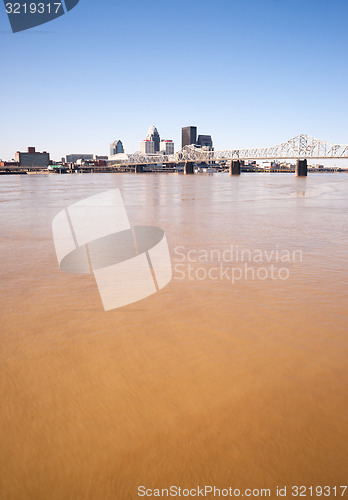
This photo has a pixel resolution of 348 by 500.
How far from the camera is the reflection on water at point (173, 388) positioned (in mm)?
2527

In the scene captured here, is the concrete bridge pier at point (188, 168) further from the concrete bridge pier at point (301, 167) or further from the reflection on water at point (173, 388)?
the reflection on water at point (173, 388)

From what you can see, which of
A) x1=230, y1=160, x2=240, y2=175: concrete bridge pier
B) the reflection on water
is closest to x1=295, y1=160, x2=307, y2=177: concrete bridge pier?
x1=230, y1=160, x2=240, y2=175: concrete bridge pier

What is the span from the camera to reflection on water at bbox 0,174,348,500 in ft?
8.29

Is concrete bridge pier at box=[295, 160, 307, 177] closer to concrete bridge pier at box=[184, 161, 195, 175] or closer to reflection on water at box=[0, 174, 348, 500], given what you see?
concrete bridge pier at box=[184, 161, 195, 175]

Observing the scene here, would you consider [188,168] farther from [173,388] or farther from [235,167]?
[173,388]

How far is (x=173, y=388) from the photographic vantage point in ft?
11.1

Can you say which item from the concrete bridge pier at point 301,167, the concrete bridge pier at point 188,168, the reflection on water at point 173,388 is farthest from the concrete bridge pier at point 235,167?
the reflection on water at point 173,388

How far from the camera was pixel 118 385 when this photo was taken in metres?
3.45

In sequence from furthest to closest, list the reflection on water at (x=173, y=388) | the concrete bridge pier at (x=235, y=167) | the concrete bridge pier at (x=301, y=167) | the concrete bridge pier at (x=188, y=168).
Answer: the concrete bridge pier at (x=188, y=168) → the concrete bridge pier at (x=235, y=167) → the concrete bridge pier at (x=301, y=167) → the reflection on water at (x=173, y=388)

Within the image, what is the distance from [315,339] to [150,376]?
→ 2104 millimetres

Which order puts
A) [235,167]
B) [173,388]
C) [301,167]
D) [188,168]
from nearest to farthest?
[173,388]
[301,167]
[235,167]
[188,168]

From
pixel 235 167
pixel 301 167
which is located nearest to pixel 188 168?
pixel 235 167

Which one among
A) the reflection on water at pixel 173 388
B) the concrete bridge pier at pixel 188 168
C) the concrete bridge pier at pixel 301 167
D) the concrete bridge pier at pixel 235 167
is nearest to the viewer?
the reflection on water at pixel 173 388

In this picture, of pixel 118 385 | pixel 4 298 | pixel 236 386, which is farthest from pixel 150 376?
pixel 4 298
